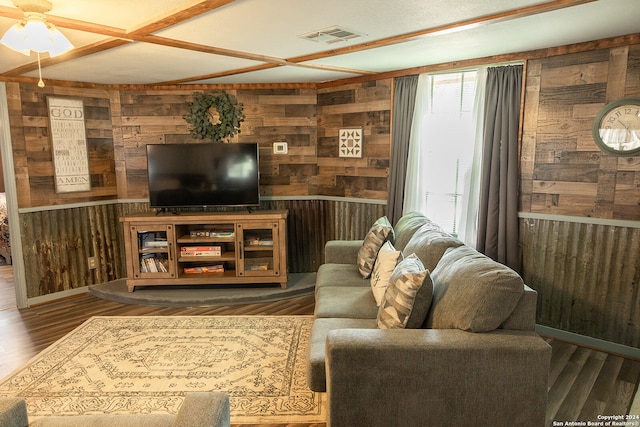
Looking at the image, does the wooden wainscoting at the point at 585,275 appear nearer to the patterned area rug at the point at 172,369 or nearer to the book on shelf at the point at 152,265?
the patterned area rug at the point at 172,369

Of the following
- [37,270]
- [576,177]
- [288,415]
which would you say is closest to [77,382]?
[288,415]

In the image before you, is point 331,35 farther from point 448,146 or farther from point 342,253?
point 342,253

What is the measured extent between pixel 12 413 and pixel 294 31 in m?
2.47

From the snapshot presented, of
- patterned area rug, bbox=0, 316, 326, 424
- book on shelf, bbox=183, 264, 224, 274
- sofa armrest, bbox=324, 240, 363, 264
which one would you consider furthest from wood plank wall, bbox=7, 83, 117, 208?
sofa armrest, bbox=324, 240, 363, 264

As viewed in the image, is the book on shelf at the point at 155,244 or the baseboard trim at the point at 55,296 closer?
the baseboard trim at the point at 55,296

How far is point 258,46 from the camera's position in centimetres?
307

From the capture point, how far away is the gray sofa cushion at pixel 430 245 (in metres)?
2.68

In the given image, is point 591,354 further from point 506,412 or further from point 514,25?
point 514,25

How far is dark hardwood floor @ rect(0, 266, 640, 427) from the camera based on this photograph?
97.9 inches

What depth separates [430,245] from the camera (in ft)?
9.07

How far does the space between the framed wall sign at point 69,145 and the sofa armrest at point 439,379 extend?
3.98 m

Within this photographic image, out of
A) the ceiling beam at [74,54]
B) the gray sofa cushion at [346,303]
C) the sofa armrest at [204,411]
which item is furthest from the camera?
the ceiling beam at [74,54]

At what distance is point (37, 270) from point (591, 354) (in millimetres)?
5235

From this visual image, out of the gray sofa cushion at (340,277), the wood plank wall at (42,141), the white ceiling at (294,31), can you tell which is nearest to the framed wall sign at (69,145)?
the wood plank wall at (42,141)
